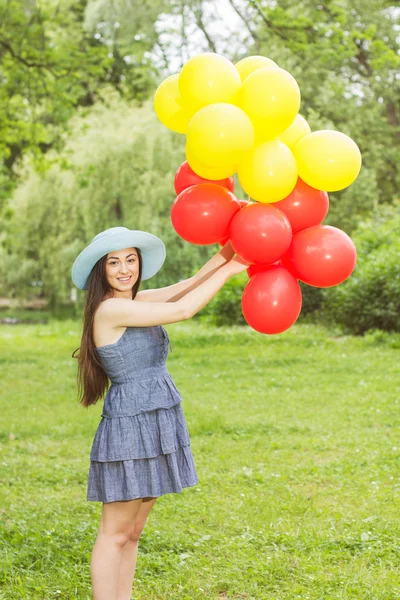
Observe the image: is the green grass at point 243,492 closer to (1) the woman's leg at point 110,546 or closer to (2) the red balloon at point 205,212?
(1) the woman's leg at point 110,546

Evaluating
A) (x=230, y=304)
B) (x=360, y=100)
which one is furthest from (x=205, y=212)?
(x=360, y=100)

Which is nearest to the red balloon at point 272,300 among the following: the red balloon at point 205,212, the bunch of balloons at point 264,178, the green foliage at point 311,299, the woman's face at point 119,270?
the bunch of balloons at point 264,178

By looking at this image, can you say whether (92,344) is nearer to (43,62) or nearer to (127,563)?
(127,563)

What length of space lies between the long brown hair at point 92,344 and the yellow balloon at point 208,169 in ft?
1.39

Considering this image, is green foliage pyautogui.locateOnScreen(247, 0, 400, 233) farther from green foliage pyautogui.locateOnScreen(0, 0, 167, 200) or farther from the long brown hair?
the long brown hair

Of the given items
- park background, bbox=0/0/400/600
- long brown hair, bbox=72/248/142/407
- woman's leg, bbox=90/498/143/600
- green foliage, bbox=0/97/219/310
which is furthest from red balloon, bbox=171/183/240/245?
green foliage, bbox=0/97/219/310

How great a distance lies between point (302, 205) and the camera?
293 cm

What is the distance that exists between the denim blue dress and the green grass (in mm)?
774

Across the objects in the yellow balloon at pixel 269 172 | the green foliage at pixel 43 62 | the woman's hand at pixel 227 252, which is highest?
the green foliage at pixel 43 62

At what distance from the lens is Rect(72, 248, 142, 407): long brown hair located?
2.93 meters

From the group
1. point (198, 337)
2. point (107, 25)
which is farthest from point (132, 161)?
point (198, 337)

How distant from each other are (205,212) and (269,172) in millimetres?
309

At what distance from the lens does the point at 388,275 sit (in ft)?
35.3

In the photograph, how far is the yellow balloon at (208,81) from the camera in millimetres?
2803
